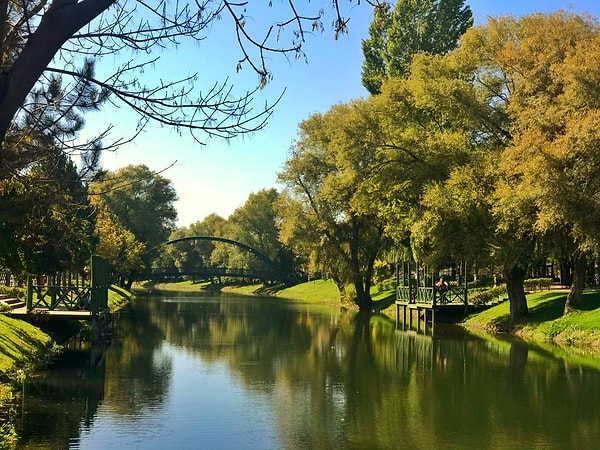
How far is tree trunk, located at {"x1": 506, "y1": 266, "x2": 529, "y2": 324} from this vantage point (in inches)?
1228

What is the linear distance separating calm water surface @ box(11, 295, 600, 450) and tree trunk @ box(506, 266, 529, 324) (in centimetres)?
495

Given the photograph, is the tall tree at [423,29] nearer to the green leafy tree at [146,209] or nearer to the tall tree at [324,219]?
the tall tree at [324,219]

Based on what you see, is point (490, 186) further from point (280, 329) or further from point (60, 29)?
point (60, 29)

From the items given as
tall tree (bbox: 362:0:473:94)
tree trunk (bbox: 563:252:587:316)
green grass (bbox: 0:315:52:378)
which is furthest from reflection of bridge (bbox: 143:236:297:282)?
green grass (bbox: 0:315:52:378)

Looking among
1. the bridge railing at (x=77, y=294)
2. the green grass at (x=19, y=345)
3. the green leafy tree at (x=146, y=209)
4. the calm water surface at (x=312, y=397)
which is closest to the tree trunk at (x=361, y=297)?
the calm water surface at (x=312, y=397)

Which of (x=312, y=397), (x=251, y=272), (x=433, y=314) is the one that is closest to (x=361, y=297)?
(x=433, y=314)

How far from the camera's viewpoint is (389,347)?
2636cm

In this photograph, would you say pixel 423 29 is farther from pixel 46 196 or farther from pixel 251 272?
pixel 251 272

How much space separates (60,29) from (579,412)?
44.7ft

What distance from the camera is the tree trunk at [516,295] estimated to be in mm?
31188

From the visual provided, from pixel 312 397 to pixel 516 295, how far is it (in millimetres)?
18614

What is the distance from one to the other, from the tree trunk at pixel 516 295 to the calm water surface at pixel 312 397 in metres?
4.95

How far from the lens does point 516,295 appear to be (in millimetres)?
31297

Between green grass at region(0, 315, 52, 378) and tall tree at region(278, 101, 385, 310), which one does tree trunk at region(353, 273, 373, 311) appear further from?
green grass at region(0, 315, 52, 378)
